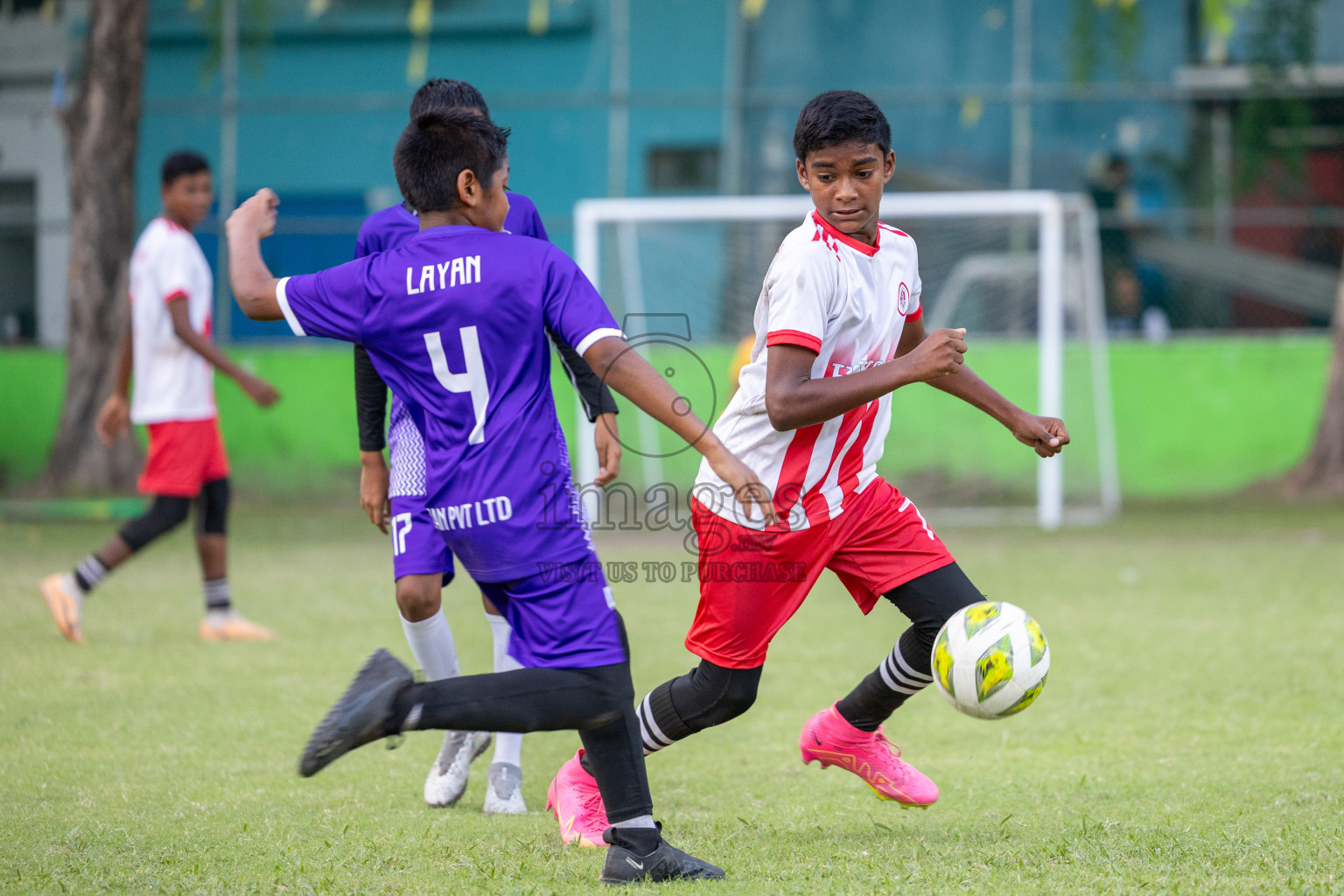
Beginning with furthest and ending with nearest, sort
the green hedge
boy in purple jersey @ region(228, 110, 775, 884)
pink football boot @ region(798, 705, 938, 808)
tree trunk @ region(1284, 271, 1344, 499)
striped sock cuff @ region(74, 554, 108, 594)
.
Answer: the green hedge → tree trunk @ region(1284, 271, 1344, 499) → striped sock cuff @ region(74, 554, 108, 594) → pink football boot @ region(798, 705, 938, 808) → boy in purple jersey @ region(228, 110, 775, 884)

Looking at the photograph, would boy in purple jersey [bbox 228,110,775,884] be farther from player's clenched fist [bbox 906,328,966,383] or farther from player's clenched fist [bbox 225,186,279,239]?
player's clenched fist [bbox 906,328,966,383]

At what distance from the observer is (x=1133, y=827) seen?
363cm

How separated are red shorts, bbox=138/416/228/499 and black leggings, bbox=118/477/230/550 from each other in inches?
1.7

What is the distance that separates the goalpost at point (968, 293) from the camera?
11.4 m

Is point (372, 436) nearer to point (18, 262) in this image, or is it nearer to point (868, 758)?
point (868, 758)

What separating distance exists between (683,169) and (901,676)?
12777 millimetres

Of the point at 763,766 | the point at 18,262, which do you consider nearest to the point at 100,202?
the point at 18,262

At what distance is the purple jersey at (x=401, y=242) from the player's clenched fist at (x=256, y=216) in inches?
16.8

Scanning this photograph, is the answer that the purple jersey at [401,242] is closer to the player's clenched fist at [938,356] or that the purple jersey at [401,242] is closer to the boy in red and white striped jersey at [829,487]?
the boy in red and white striped jersey at [829,487]

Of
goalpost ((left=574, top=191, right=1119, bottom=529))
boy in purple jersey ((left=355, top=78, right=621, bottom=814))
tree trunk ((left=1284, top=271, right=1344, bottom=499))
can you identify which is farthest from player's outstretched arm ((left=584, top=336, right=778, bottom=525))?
tree trunk ((left=1284, top=271, right=1344, bottom=499))

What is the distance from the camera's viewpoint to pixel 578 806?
3.70m

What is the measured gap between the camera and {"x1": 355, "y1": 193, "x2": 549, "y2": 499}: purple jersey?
3.85m

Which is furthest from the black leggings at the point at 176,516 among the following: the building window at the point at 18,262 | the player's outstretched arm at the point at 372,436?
the building window at the point at 18,262

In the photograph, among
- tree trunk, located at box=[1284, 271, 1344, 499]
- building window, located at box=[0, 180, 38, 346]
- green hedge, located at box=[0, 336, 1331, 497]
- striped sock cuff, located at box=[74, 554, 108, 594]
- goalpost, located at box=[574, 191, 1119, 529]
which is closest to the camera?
striped sock cuff, located at box=[74, 554, 108, 594]
